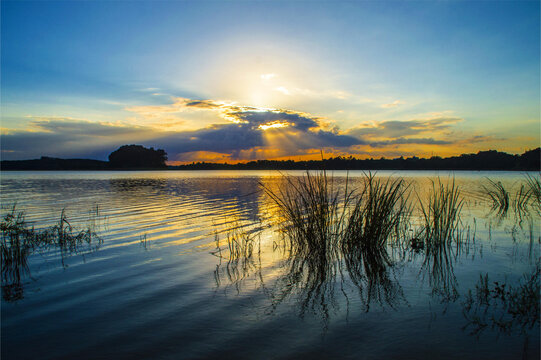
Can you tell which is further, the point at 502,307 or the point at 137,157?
the point at 137,157

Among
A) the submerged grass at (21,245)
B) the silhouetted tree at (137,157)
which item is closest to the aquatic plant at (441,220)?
the submerged grass at (21,245)

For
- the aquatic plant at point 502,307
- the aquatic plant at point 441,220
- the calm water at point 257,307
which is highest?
the aquatic plant at point 441,220

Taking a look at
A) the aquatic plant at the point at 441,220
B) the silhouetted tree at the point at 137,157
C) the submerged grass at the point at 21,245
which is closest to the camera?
the submerged grass at the point at 21,245

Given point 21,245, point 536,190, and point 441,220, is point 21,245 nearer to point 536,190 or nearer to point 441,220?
point 441,220

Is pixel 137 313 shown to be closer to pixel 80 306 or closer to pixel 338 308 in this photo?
pixel 80 306

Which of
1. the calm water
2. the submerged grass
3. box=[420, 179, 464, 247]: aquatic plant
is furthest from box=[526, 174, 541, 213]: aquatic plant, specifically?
the submerged grass

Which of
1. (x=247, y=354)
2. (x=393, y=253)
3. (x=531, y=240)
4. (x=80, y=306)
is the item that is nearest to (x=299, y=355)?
(x=247, y=354)

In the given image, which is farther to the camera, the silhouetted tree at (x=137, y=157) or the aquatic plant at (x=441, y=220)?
the silhouetted tree at (x=137, y=157)

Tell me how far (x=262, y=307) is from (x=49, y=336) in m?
3.32

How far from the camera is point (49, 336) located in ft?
14.6

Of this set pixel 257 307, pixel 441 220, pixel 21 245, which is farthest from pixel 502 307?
pixel 21 245

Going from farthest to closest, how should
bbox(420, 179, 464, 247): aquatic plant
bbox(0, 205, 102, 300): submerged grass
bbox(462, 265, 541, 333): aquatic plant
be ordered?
bbox(420, 179, 464, 247): aquatic plant, bbox(0, 205, 102, 300): submerged grass, bbox(462, 265, 541, 333): aquatic plant

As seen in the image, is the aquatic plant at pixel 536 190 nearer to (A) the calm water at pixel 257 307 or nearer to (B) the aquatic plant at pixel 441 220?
(A) the calm water at pixel 257 307

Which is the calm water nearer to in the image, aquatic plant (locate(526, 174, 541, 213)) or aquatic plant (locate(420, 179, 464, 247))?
aquatic plant (locate(420, 179, 464, 247))
